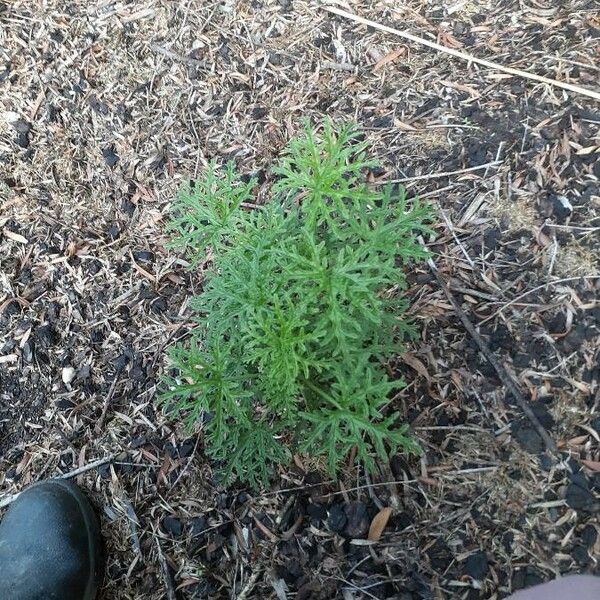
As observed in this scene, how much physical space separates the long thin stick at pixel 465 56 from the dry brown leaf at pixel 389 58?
0.27ft

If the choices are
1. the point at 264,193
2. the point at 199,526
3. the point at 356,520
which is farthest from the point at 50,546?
the point at 264,193

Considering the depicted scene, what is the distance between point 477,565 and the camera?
2225mm

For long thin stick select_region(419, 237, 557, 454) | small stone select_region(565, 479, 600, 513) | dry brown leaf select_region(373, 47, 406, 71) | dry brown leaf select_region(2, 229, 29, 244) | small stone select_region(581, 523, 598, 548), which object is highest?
dry brown leaf select_region(373, 47, 406, 71)

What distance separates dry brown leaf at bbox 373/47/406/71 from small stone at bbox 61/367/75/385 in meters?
1.99

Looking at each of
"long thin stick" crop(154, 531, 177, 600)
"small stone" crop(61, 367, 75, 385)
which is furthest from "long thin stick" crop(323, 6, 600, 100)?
"long thin stick" crop(154, 531, 177, 600)

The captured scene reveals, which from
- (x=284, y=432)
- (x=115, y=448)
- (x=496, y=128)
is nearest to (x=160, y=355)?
(x=115, y=448)

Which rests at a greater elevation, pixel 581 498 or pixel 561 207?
pixel 561 207

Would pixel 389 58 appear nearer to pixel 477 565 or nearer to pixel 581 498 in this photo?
pixel 581 498

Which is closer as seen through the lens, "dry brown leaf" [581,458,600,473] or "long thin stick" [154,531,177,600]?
"dry brown leaf" [581,458,600,473]

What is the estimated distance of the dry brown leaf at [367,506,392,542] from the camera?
7.61 feet

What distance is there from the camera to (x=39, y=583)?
2.55 metres

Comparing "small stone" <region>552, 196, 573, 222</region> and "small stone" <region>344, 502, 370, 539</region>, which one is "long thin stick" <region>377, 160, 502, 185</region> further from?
"small stone" <region>344, 502, 370, 539</region>

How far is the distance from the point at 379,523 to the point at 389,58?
2118mm

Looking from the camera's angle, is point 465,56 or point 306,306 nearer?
point 306,306
